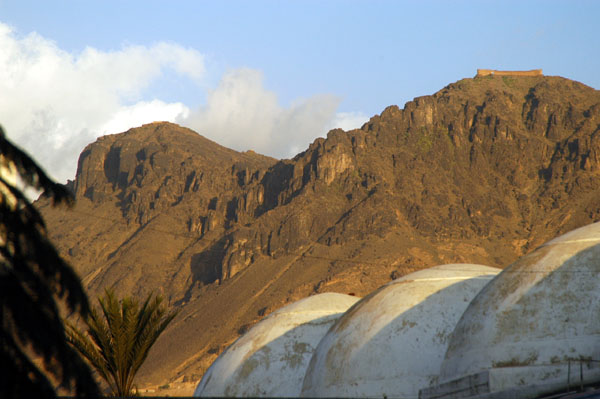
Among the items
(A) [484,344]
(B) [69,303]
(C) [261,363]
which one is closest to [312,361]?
(C) [261,363]

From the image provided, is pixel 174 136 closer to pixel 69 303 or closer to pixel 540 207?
pixel 540 207

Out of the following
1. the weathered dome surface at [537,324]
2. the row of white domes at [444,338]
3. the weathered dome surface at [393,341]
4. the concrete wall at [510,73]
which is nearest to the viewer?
the weathered dome surface at [537,324]

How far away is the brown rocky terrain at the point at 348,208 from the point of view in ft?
352

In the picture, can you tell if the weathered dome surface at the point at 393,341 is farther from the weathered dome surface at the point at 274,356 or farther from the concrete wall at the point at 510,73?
the concrete wall at the point at 510,73

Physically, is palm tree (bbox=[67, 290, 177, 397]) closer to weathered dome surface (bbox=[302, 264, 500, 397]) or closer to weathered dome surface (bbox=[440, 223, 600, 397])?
weathered dome surface (bbox=[302, 264, 500, 397])

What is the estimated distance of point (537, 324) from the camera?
13.9 m

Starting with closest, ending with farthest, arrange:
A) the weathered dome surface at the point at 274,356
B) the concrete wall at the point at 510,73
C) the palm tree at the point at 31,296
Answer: the palm tree at the point at 31,296 → the weathered dome surface at the point at 274,356 → the concrete wall at the point at 510,73

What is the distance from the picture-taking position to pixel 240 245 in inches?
4606

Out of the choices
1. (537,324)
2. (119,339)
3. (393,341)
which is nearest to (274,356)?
(119,339)

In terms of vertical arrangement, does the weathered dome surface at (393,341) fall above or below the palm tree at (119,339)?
below

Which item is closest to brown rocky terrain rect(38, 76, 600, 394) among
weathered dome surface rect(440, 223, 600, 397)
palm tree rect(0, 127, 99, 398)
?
weathered dome surface rect(440, 223, 600, 397)

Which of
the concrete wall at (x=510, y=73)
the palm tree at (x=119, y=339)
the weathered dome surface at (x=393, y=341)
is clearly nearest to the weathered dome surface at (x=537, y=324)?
the weathered dome surface at (x=393, y=341)

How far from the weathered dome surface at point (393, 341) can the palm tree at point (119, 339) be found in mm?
3979

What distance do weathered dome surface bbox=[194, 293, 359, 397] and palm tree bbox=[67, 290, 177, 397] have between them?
1.93 m
